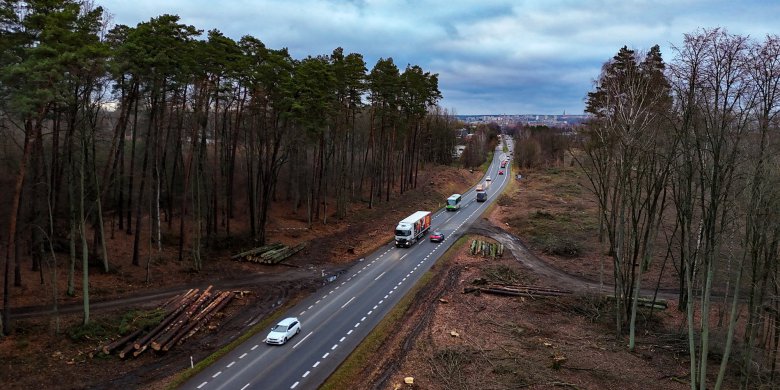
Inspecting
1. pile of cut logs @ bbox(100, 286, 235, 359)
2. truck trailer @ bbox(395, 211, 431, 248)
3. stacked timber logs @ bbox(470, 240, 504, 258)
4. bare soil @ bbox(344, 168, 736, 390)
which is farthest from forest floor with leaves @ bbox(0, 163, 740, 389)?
truck trailer @ bbox(395, 211, 431, 248)

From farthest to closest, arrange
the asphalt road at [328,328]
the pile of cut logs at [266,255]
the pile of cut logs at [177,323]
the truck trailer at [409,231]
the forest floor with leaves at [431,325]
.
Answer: the truck trailer at [409,231] < the pile of cut logs at [266,255] < the pile of cut logs at [177,323] < the forest floor with leaves at [431,325] < the asphalt road at [328,328]

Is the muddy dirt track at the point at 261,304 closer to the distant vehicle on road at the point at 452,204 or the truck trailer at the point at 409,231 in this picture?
the truck trailer at the point at 409,231

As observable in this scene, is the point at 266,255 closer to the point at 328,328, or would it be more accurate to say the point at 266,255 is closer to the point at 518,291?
the point at 328,328

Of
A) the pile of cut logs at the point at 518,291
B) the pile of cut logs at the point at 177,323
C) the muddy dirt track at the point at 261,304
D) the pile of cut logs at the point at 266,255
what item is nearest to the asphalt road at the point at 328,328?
the muddy dirt track at the point at 261,304

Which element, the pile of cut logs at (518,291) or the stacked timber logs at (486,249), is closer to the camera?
the pile of cut logs at (518,291)

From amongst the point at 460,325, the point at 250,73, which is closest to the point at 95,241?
the point at 250,73

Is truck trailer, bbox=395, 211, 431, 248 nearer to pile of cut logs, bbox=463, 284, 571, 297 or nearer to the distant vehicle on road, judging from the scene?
pile of cut logs, bbox=463, 284, 571, 297
